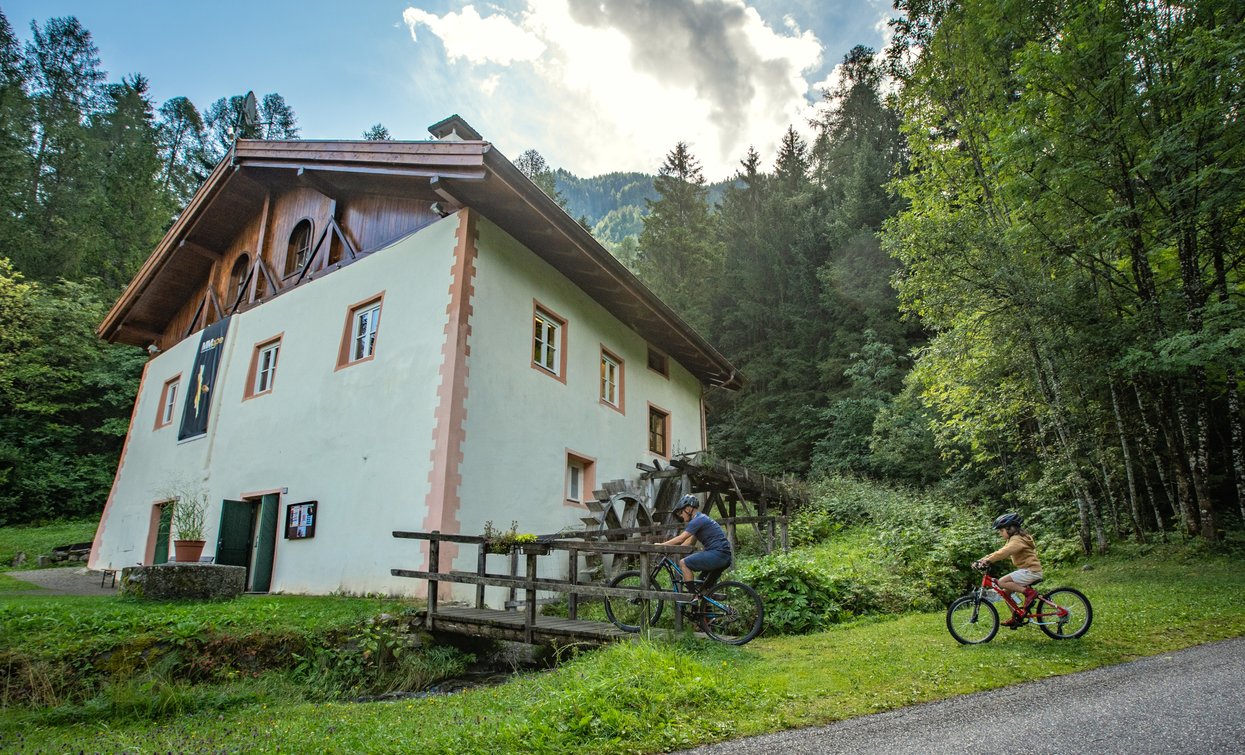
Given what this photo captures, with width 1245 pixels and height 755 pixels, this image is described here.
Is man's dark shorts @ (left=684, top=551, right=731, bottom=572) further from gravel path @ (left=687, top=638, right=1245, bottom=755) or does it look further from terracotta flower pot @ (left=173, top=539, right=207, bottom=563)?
terracotta flower pot @ (left=173, top=539, right=207, bottom=563)

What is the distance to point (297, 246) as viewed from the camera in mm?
14359

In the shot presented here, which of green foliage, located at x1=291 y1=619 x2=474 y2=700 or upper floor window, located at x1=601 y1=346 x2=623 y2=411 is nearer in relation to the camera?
green foliage, located at x1=291 y1=619 x2=474 y2=700

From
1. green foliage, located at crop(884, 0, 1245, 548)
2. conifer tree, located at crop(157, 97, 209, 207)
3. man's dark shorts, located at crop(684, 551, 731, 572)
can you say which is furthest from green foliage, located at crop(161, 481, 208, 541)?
conifer tree, located at crop(157, 97, 209, 207)

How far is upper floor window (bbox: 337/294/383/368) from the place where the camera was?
11578mm

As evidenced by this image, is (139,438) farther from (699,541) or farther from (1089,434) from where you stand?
(1089,434)

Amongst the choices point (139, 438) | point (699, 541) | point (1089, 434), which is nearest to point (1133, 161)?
point (1089, 434)

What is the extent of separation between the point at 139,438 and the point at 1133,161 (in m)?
22.2

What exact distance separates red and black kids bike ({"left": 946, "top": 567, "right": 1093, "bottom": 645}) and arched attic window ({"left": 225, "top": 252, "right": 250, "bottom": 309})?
52.1ft

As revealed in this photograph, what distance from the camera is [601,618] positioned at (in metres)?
9.20

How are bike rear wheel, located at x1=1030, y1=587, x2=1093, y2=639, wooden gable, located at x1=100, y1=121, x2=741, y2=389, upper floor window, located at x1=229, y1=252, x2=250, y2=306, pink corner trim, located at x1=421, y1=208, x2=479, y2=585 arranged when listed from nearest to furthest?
bike rear wheel, located at x1=1030, y1=587, x2=1093, y2=639 < pink corner trim, located at x1=421, y1=208, x2=479, y2=585 < wooden gable, located at x1=100, y1=121, x2=741, y2=389 < upper floor window, located at x1=229, y1=252, x2=250, y2=306

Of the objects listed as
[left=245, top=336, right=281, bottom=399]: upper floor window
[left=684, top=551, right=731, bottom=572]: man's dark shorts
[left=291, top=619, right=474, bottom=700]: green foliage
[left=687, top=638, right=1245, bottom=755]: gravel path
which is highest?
[left=245, top=336, right=281, bottom=399]: upper floor window

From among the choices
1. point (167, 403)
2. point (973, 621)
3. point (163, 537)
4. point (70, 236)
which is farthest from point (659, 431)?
point (70, 236)

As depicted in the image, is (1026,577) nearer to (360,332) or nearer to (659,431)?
(360,332)

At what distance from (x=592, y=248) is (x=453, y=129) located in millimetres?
3868
